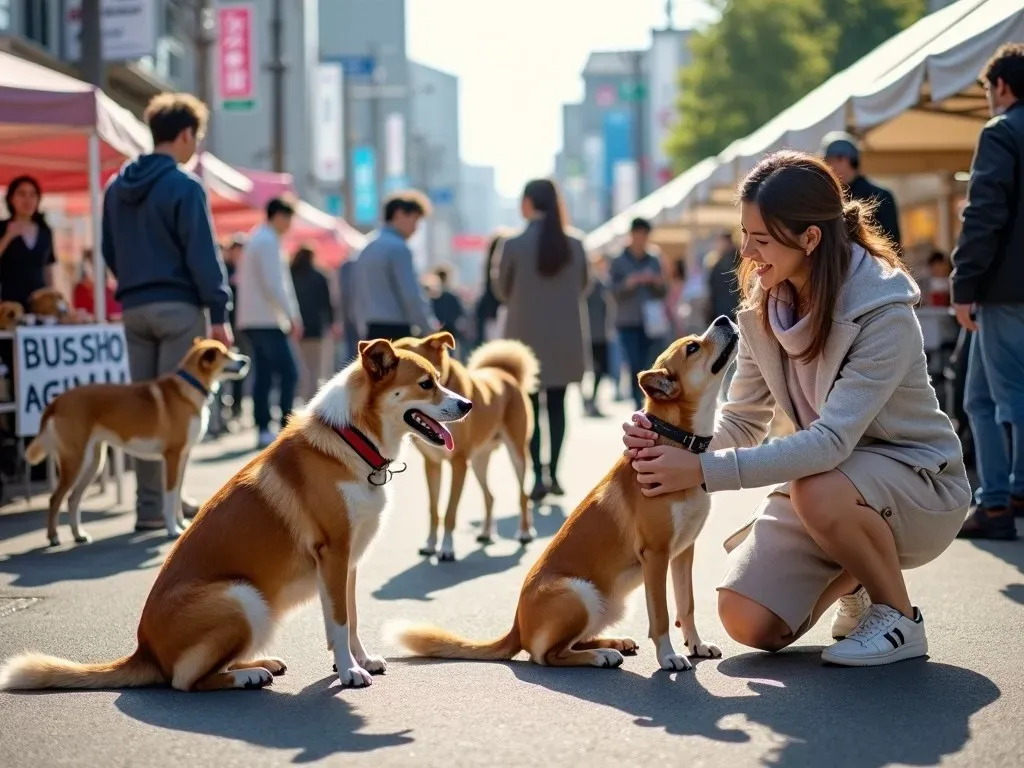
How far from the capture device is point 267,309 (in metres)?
13.5

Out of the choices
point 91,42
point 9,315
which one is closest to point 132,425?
point 9,315

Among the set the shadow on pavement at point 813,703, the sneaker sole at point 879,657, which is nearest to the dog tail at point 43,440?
the shadow on pavement at point 813,703

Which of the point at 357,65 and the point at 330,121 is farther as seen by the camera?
the point at 357,65

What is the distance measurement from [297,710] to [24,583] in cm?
304

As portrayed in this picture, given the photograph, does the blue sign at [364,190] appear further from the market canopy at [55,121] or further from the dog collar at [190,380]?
the dog collar at [190,380]

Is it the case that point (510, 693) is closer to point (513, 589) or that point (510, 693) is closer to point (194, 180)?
point (513, 589)

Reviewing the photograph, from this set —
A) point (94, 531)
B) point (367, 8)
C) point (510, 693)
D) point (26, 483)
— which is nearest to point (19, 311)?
point (26, 483)

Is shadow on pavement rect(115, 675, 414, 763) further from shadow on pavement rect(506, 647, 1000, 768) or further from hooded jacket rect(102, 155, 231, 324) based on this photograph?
hooded jacket rect(102, 155, 231, 324)

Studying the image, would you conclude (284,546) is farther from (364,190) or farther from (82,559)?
(364,190)

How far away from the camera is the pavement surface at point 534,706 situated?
12.5 ft

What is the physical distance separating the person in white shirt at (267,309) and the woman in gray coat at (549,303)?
3513 mm

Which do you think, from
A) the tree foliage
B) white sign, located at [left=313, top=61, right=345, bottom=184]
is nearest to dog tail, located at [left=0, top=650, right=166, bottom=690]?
the tree foliage

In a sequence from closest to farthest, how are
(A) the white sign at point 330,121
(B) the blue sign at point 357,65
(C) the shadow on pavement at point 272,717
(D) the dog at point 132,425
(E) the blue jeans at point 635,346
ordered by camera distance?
(C) the shadow on pavement at point 272,717, (D) the dog at point 132,425, (E) the blue jeans at point 635,346, (A) the white sign at point 330,121, (B) the blue sign at point 357,65

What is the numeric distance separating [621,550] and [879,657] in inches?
35.5
